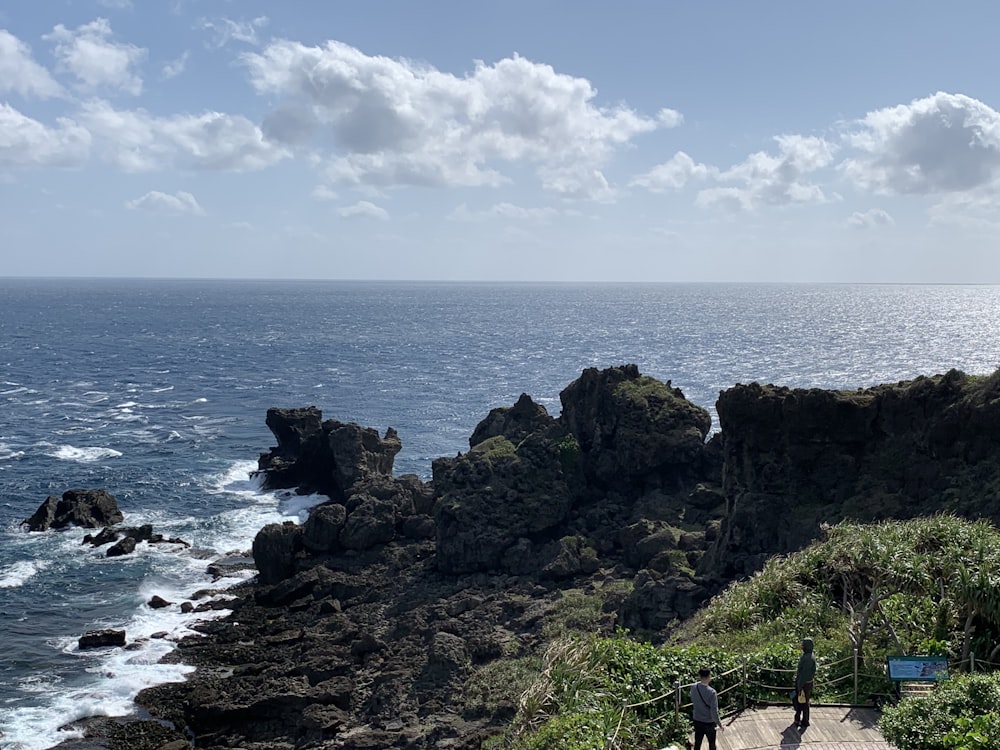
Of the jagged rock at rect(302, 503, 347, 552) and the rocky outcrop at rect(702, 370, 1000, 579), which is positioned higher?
the rocky outcrop at rect(702, 370, 1000, 579)

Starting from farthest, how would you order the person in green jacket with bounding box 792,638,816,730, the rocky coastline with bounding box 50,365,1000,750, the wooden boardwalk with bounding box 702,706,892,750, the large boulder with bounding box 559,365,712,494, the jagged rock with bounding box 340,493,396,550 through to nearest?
the large boulder with bounding box 559,365,712,494
the jagged rock with bounding box 340,493,396,550
the rocky coastline with bounding box 50,365,1000,750
the person in green jacket with bounding box 792,638,816,730
the wooden boardwalk with bounding box 702,706,892,750

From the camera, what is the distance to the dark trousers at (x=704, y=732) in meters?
19.6

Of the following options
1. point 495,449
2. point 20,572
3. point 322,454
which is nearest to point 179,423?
point 322,454

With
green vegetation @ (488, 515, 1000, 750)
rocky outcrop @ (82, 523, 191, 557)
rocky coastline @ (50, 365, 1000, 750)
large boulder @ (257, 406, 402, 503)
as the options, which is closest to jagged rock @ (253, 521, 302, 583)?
rocky coastline @ (50, 365, 1000, 750)

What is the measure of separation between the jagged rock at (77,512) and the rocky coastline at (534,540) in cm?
1862

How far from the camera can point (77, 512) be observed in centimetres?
6831

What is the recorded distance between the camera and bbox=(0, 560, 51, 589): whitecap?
5621cm

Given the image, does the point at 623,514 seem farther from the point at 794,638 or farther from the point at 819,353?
the point at 819,353

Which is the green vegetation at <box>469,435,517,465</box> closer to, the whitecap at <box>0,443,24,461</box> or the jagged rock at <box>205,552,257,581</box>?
the jagged rock at <box>205,552,257,581</box>

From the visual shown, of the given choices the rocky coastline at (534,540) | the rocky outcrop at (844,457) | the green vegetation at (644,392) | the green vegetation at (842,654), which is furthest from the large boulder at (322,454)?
the green vegetation at (842,654)

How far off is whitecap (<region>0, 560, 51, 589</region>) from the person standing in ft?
171

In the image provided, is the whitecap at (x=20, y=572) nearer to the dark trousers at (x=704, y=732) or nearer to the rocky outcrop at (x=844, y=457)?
the rocky outcrop at (x=844, y=457)

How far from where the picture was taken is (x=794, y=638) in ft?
88.5

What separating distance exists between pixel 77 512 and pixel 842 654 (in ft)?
207
